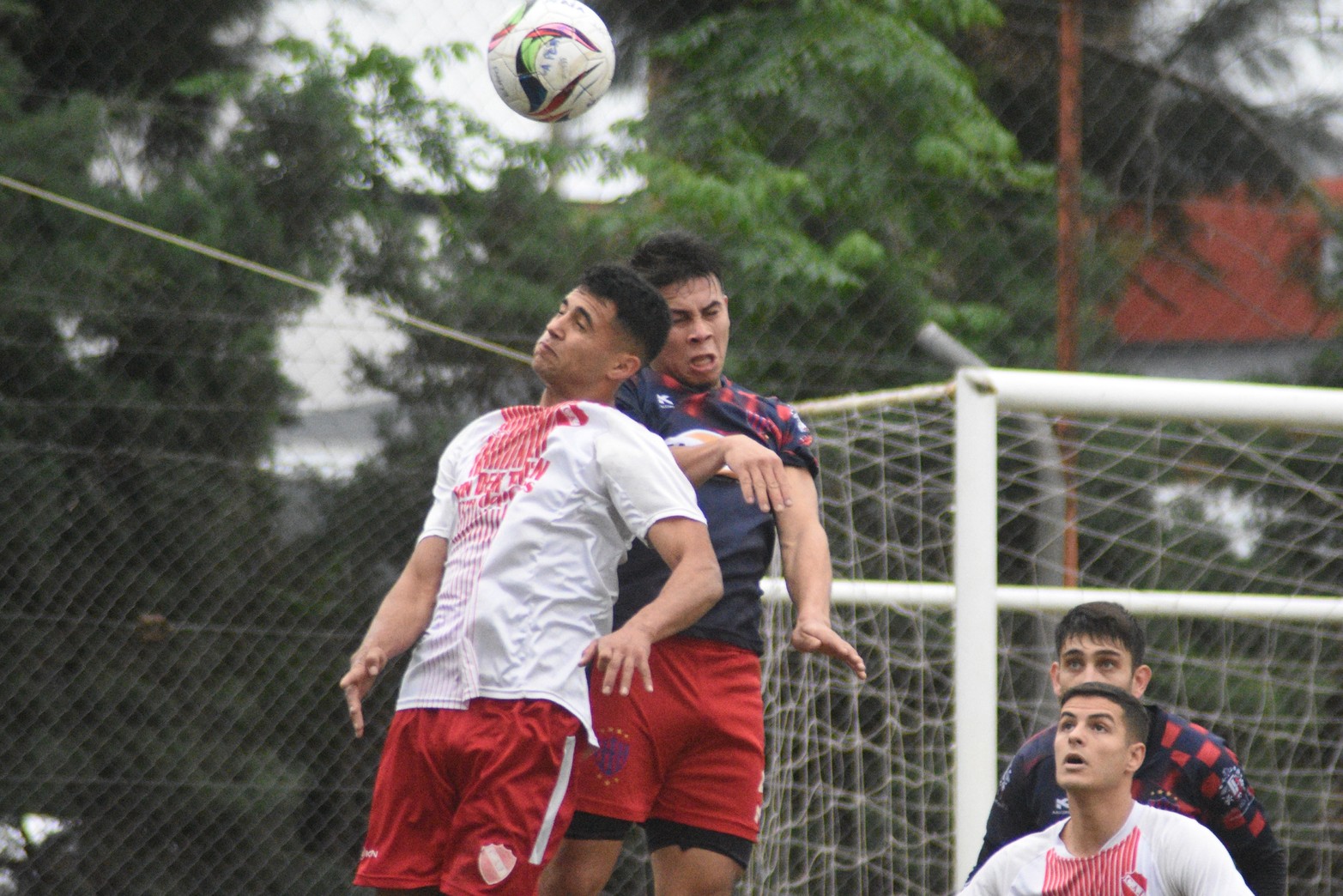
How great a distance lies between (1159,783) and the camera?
9.80 feet

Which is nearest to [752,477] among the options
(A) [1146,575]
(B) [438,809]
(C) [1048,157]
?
(B) [438,809]

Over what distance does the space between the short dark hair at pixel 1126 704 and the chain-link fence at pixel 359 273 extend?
10.6 ft

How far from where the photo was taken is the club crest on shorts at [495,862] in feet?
7.41

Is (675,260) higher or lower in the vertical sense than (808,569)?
higher

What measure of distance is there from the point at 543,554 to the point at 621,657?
0.87ft

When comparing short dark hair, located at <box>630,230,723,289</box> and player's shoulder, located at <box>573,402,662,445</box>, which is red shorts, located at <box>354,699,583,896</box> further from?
short dark hair, located at <box>630,230,723,289</box>

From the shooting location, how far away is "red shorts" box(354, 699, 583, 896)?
7.51ft

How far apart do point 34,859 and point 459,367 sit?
2366mm

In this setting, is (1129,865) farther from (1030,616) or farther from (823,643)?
(1030,616)

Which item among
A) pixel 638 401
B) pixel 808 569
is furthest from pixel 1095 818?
pixel 638 401

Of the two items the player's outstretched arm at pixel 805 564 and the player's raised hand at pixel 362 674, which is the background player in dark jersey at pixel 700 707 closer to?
the player's outstretched arm at pixel 805 564

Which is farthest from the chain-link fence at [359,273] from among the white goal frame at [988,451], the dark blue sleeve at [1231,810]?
the dark blue sleeve at [1231,810]

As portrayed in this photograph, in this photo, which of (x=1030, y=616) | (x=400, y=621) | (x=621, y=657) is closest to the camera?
(x=621, y=657)

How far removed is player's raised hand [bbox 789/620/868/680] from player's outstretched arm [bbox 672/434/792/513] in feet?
0.67
